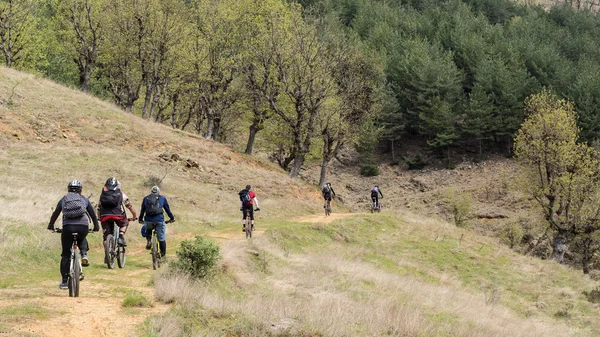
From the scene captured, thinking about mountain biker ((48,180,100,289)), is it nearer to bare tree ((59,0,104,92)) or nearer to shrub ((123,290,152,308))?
shrub ((123,290,152,308))

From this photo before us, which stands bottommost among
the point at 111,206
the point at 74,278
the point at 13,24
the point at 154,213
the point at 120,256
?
the point at 120,256

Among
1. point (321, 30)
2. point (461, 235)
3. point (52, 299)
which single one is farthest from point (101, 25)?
point (52, 299)

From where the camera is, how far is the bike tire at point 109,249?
1353 cm

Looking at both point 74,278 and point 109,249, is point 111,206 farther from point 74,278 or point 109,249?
point 74,278

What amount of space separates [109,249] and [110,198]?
54.7 inches

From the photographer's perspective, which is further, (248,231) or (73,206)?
(248,231)

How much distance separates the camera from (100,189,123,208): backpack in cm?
1330

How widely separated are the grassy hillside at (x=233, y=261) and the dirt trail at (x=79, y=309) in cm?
4

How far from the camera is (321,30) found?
46969 mm

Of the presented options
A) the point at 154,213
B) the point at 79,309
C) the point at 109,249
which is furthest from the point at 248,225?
the point at 79,309

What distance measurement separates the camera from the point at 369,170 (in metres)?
70.4

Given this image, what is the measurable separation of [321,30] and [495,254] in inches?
1031

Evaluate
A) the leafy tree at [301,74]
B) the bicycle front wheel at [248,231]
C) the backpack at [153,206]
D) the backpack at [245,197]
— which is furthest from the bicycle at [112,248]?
the leafy tree at [301,74]

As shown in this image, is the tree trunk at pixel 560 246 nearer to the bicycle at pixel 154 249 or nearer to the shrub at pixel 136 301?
the bicycle at pixel 154 249
